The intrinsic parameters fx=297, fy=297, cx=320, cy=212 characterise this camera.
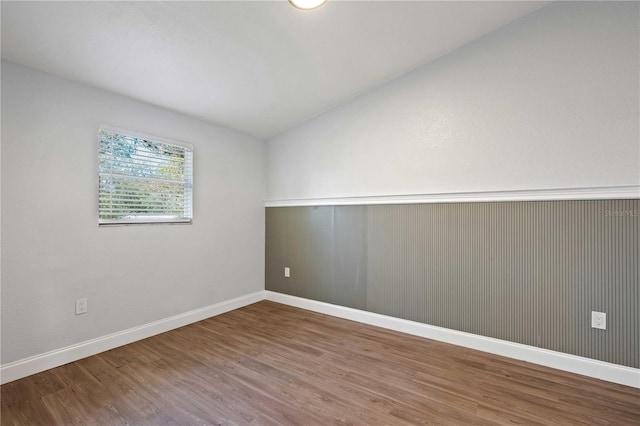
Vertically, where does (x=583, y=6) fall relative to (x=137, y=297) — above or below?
above

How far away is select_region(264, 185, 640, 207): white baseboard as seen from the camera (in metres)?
2.07

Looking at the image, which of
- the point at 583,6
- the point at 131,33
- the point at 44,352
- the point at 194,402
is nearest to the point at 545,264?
the point at 583,6

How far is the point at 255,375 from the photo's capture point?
7.06ft

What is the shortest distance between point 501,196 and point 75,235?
348cm

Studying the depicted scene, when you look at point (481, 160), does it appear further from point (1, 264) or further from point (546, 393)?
point (1, 264)

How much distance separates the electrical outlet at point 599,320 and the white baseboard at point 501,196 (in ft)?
2.72

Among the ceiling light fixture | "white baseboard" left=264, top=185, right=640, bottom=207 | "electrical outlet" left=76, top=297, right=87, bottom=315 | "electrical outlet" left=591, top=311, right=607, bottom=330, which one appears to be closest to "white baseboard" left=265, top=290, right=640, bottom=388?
"electrical outlet" left=591, top=311, right=607, bottom=330

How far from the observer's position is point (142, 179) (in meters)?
2.80

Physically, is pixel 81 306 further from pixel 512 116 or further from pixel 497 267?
pixel 512 116

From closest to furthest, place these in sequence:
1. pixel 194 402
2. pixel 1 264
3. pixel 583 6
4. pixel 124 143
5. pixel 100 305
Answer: pixel 194 402 < pixel 1 264 < pixel 583 6 < pixel 100 305 < pixel 124 143

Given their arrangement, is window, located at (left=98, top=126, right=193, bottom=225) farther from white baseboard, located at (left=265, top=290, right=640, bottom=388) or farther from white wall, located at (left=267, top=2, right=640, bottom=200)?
white baseboard, located at (left=265, top=290, right=640, bottom=388)

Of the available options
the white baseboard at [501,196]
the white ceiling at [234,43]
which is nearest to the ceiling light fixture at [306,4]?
the white ceiling at [234,43]

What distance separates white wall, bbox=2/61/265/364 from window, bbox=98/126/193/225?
0.24 feet

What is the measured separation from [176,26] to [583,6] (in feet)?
9.53
